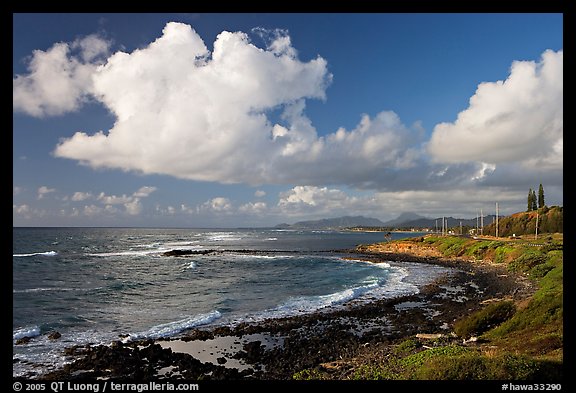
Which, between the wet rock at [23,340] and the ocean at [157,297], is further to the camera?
the ocean at [157,297]

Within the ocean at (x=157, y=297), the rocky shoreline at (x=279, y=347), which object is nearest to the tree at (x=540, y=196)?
the ocean at (x=157, y=297)

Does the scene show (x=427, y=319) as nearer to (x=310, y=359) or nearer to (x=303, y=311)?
(x=303, y=311)

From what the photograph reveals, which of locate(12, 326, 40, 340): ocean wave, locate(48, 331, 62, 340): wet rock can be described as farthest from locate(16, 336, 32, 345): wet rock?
locate(48, 331, 62, 340): wet rock

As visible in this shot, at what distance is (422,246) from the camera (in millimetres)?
84625

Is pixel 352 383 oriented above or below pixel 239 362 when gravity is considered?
above

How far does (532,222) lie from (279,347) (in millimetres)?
91923

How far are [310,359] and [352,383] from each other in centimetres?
1186

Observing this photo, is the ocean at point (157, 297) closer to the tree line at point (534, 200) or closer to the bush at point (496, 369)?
the bush at point (496, 369)

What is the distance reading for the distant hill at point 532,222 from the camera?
79125 mm

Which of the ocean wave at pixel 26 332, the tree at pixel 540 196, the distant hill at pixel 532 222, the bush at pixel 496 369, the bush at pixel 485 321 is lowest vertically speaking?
the ocean wave at pixel 26 332

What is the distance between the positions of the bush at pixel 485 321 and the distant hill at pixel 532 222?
7187cm

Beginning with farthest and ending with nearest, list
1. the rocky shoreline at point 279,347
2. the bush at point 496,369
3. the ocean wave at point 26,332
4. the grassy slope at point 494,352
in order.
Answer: the ocean wave at point 26,332, the rocky shoreline at point 279,347, the grassy slope at point 494,352, the bush at point 496,369

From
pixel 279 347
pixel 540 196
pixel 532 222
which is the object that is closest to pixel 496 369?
pixel 279 347
